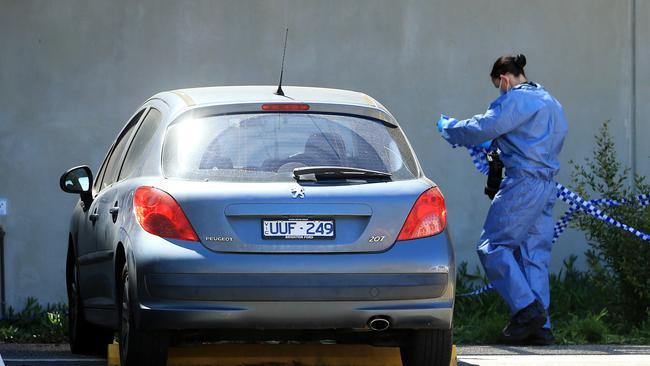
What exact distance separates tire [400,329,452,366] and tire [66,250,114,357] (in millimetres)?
2184

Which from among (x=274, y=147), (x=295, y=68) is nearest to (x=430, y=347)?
(x=274, y=147)

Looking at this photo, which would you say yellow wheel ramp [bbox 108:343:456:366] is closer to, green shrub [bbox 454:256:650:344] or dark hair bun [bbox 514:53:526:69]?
green shrub [bbox 454:256:650:344]

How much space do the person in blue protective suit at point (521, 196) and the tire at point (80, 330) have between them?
8.53 ft

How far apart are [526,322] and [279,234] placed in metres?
3.30

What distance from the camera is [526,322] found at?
30.8ft

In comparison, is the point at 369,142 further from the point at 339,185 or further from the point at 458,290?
the point at 458,290

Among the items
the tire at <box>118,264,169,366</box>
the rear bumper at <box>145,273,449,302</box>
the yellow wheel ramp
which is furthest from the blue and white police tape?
the tire at <box>118,264,169,366</box>

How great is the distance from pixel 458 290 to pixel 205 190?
5.28m

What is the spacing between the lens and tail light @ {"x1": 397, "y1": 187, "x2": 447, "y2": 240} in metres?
6.68

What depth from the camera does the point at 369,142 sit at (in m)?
6.99

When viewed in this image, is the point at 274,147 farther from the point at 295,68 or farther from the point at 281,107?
the point at 295,68

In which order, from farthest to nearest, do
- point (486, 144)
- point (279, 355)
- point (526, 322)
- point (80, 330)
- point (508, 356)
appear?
1. point (486, 144)
2. point (526, 322)
3. point (508, 356)
4. point (80, 330)
5. point (279, 355)

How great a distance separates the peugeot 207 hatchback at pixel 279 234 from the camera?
6.47 metres

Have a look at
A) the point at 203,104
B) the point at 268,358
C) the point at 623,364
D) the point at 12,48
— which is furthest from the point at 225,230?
the point at 12,48
